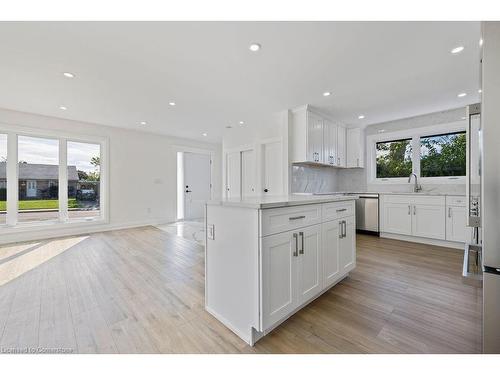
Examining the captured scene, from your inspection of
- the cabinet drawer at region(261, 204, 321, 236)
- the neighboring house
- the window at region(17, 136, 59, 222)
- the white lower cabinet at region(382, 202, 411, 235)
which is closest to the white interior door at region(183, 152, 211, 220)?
the neighboring house

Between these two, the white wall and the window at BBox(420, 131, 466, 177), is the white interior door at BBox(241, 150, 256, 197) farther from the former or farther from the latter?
the window at BBox(420, 131, 466, 177)

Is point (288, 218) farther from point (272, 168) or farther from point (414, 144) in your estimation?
point (414, 144)

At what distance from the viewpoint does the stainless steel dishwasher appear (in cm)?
432

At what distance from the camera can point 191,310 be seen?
5.79 feet

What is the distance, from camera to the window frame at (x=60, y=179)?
12.9ft

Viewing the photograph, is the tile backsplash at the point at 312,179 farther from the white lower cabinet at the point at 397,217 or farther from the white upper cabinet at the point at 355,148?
the white lower cabinet at the point at 397,217

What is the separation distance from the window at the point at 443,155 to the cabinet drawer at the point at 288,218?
12.6 feet

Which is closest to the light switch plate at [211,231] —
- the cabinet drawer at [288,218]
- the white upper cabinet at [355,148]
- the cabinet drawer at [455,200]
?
the cabinet drawer at [288,218]

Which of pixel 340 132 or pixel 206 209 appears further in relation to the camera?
pixel 340 132
